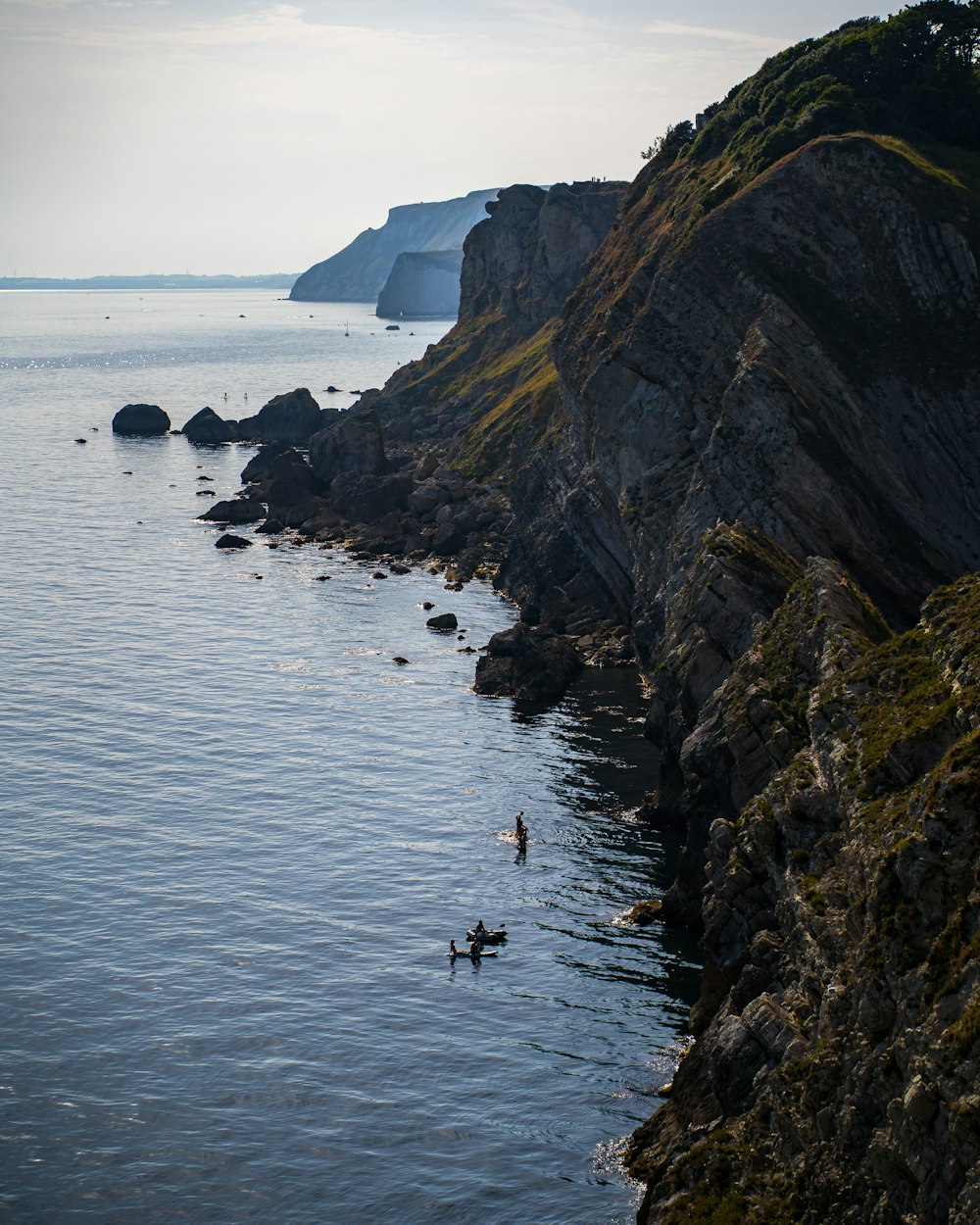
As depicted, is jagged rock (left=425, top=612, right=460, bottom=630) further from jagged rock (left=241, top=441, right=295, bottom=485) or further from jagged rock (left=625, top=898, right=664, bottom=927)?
jagged rock (left=241, top=441, right=295, bottom=485)

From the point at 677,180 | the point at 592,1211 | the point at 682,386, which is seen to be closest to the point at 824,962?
the point at 592,1211

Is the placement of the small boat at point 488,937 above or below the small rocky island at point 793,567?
below

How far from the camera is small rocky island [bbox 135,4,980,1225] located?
34.9 metres

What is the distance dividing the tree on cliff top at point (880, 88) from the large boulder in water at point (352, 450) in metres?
65.4

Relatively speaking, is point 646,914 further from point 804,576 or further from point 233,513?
point 233,513

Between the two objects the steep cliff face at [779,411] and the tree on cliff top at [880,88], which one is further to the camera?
the tree on cliff top at [880,88]

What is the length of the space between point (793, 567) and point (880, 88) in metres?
52.6

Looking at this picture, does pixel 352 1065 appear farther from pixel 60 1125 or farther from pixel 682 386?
pixel 682 386

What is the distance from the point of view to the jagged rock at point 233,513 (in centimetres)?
16450

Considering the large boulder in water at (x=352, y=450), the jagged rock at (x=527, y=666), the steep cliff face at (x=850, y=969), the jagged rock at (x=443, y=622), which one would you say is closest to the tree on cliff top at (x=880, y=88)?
the jagged rock at (x=527, y=666)

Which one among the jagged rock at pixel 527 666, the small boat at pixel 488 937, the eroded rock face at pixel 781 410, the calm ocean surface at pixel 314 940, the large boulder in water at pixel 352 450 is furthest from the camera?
the large boulder in water at pixel 352 450

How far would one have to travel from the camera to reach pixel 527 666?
100 m

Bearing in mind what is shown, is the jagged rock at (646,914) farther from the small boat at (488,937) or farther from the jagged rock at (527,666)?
the jagged rock at (527,666)

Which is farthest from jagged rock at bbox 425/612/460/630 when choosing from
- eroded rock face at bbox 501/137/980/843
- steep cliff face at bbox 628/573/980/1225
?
steep cliff face at bbox 628/573/980/1225
